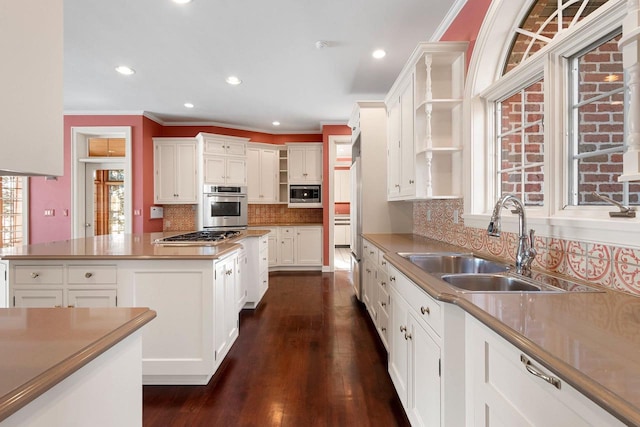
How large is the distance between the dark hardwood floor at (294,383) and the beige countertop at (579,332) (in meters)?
1.12

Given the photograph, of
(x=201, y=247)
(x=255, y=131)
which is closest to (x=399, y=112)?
(x=201, y=247)

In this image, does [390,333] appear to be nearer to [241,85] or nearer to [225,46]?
[225,46]

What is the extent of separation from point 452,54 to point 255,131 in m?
4.54

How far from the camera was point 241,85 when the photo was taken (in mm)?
4172

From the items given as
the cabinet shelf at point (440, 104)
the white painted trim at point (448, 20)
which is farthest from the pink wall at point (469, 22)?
the cabinet shelf at point (440, 104)

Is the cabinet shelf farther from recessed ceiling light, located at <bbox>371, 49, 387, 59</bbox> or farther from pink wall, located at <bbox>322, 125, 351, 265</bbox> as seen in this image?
→ pink wall, located at <bbox>322, 125, 351, 265</bbox>

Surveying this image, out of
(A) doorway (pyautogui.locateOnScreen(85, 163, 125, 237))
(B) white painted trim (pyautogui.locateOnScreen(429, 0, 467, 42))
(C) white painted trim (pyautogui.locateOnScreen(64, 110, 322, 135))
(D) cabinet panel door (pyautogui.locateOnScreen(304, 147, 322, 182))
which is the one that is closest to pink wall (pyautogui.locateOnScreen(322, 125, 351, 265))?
(C) white painted trim (pyautogui.locateOnScreen(64, 110, 322, 135))

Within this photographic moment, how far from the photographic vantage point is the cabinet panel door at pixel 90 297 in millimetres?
2131

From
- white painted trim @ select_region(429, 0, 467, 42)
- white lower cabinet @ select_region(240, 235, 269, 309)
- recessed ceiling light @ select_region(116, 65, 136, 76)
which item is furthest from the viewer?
white lower cabinet @ select_region(240, 235, 269, 309)

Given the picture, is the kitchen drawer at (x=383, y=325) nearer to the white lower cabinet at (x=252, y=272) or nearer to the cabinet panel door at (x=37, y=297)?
the white lower cabinet at (x=252, y=272)

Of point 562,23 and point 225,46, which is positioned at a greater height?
point 225,46

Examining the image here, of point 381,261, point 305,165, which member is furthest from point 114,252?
point 305,165

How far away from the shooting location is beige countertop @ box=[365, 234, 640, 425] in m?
0.58

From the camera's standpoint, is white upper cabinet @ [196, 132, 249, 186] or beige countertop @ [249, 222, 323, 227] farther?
beige countertop @ [249, 222, 323, 227]
